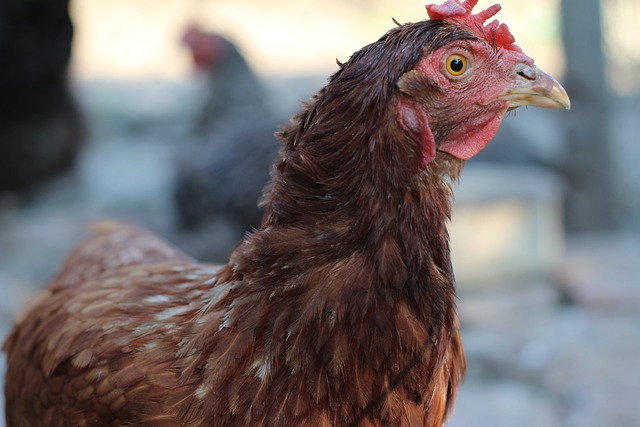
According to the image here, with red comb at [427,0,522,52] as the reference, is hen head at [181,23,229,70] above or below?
above

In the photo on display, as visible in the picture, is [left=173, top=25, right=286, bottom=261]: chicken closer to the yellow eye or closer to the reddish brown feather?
the reddish brown feather

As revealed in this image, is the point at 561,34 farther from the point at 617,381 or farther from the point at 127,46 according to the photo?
the point at 127,46

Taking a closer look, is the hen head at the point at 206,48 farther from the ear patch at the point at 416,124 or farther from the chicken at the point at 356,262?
the ear patch at the point at 416,124

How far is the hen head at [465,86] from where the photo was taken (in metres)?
1.67

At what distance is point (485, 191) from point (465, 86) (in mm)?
3738

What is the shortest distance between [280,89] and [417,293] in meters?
8.01

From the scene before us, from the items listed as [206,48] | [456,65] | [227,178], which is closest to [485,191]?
[227,178]

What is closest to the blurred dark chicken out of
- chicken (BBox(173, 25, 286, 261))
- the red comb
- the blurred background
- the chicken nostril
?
the blurred background

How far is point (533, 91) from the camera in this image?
176 centimetres

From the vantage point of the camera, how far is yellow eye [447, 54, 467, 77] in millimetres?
1697

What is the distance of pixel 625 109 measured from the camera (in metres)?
6.88

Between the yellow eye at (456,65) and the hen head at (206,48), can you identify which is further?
the hen head at (206,48)

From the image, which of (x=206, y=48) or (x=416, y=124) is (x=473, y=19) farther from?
(x=206, y=48)

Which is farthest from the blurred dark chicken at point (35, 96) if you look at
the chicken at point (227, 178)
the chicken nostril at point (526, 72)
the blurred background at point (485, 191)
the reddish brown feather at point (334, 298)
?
the chicken nostril at point (526, 72)
